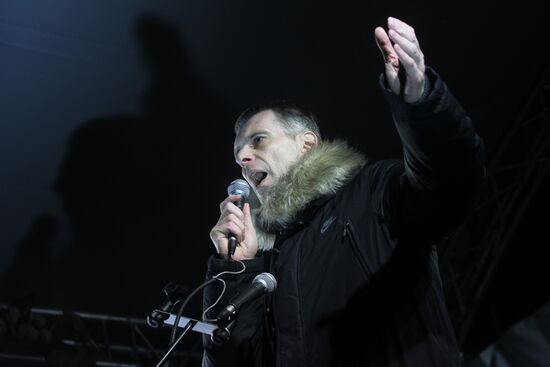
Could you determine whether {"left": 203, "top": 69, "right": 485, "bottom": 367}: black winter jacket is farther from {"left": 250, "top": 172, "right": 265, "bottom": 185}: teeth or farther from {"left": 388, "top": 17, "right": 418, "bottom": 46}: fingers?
{"left": 250, "top": 172, "right": 265, "bottom": 185}: teeth

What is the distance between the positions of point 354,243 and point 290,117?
1.04 metres

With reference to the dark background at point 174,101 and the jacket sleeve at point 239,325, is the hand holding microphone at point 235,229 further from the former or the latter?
the dark background at point 174,101

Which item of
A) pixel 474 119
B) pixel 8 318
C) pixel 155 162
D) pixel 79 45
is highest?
pixel 79 45

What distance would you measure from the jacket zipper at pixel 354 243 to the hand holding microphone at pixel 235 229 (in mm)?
378

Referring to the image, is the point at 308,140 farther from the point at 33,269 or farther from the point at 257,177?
the point at 33,269

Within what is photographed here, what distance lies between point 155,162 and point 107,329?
200 cm

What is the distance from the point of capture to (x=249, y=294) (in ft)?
5.03

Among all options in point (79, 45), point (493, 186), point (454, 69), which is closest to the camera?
point (79, 45)

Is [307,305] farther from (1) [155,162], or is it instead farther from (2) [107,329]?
(2) [107,329]

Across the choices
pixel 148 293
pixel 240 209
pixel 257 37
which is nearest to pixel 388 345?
pixel 240 209

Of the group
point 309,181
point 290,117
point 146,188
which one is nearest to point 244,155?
point 290,117

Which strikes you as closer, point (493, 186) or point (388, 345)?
point (388, 345)

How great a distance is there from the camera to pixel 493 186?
4551 millimetres

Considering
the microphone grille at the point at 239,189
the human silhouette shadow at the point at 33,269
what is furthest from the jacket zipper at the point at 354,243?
the human silhouette shadow at the point at 33,269
